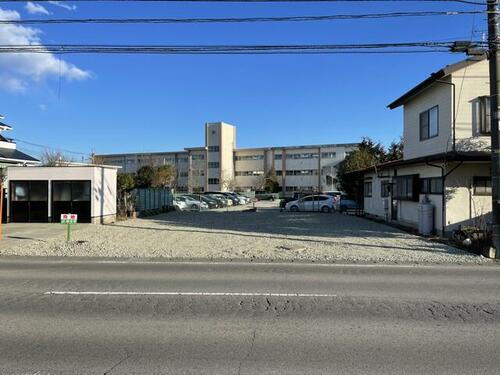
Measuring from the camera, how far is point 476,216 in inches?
717

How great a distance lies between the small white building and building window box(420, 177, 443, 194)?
1611 cm

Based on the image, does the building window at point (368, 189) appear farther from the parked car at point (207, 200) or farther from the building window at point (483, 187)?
the parked car at point (207, 200)

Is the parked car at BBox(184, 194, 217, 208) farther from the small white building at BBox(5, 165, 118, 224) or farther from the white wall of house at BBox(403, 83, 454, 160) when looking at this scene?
the white wall of house at BBox(403, 83, 454, 160)

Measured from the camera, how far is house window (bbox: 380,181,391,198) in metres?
26.5

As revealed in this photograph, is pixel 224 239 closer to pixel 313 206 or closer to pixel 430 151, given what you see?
pixel 430 151

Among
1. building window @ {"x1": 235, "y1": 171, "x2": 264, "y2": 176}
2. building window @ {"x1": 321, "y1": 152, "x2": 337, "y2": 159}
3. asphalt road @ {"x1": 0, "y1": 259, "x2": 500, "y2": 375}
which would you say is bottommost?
asphalt road @ {"x1": 0, "y1": 259, "x2": 500, "y2": 375}

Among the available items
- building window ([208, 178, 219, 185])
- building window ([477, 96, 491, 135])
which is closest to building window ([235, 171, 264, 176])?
building window ([208, 178, 219, 185])

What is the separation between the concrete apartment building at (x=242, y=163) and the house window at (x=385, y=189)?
229ft

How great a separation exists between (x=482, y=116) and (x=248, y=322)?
15569 mm

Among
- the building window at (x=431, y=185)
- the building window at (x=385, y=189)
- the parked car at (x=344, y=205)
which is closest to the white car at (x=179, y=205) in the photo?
the parked car at (x=344, y=205)

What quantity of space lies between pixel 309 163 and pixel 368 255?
90773mm

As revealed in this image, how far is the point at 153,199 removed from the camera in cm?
3628

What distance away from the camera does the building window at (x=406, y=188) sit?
22.0 meters

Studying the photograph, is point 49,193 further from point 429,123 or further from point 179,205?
point 429,123
